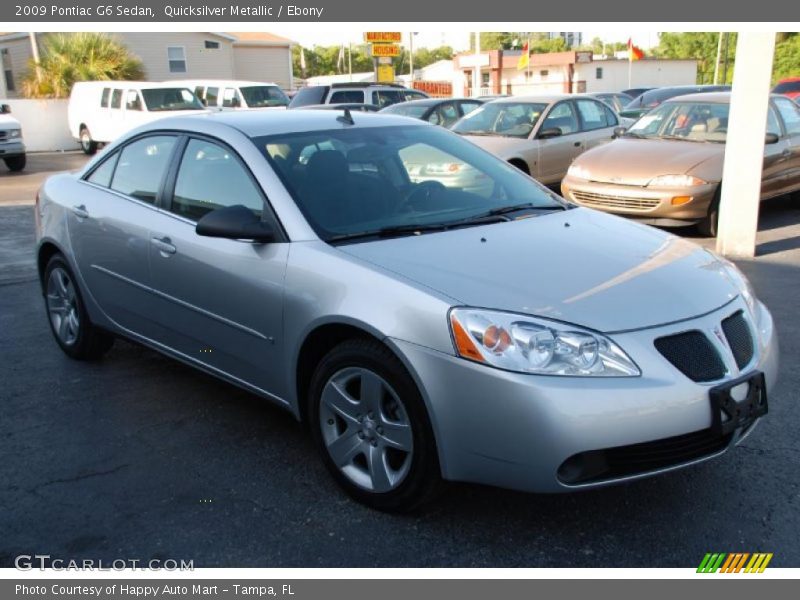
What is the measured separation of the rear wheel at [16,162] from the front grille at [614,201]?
1394 cm

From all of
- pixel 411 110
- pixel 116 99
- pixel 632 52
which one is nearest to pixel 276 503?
pixel 411 110

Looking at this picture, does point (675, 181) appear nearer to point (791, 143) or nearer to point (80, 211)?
point (791, 143)

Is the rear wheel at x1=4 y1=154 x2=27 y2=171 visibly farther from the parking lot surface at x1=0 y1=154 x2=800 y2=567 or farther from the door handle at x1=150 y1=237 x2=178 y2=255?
the door handle at x1=150 y1=237 x2=178 y2=255

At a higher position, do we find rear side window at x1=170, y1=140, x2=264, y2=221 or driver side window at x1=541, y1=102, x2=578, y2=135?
rear side window at x1=170, y1=140, x2=264, y2=221

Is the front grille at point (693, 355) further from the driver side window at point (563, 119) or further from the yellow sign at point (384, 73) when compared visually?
the yellow sign at point (384, 73)

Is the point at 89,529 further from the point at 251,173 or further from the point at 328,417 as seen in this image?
the point at 251,173

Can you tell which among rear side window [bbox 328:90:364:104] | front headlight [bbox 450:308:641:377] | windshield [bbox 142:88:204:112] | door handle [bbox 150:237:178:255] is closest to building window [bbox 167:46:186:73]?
windshield [bbox 142:88:204:112]

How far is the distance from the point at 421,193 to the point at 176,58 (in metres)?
32.9

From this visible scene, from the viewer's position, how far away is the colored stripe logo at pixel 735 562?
294cm

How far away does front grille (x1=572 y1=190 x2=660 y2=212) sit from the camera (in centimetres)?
872

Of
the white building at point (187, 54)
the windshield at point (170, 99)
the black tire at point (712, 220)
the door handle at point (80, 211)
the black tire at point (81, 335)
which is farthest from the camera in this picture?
the white building at point (187, 54)

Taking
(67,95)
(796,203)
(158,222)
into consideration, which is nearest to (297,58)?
(67,95)

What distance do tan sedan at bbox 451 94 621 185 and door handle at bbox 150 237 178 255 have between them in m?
7.34
